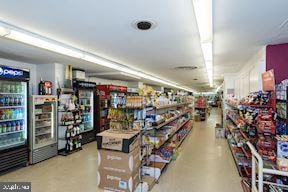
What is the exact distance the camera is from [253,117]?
3.44 m

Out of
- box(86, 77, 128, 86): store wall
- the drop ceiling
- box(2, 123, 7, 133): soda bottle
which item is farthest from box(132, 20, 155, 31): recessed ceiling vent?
box(86, 77, 128, 86): store wall

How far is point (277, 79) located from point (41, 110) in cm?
565

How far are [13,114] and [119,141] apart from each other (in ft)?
10.6

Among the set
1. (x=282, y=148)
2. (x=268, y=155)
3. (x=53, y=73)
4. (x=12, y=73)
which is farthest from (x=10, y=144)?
(x=282, y=148)

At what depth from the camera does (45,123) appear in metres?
5.42

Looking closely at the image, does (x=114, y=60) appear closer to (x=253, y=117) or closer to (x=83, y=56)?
(x=83, y=56)

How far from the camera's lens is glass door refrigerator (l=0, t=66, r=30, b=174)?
4172 mm

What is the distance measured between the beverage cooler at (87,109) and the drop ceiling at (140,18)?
264 cm

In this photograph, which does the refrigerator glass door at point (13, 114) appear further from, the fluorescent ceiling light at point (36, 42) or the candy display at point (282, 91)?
the candy display at point (282, 91)

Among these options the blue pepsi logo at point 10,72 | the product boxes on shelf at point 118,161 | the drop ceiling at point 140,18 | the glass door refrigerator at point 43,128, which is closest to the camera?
the drop ceiling at point 140,18

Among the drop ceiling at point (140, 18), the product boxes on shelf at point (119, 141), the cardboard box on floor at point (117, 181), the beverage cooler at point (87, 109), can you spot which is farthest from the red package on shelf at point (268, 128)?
the beverage cooler at point (87, 109)

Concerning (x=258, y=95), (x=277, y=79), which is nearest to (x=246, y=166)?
(x=258, y=95)

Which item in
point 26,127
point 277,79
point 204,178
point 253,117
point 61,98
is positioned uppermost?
point 277,79

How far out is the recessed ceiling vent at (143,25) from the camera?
9.00ft
